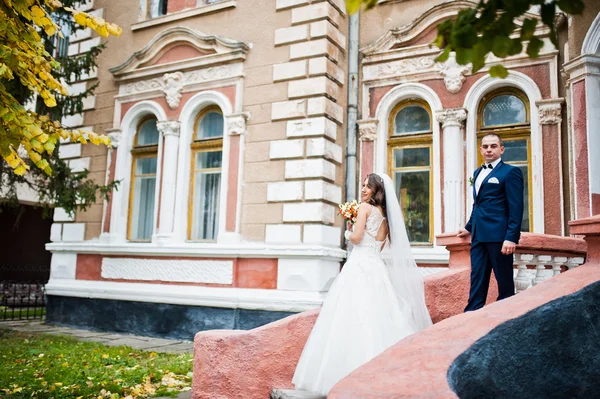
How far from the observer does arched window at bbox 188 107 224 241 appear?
10422 millimetres

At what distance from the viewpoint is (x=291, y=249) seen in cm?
890

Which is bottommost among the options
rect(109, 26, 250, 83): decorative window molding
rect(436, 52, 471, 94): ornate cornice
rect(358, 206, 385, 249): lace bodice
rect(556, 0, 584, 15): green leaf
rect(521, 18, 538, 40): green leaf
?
rect(358, 206, 385, 249): lace bodice

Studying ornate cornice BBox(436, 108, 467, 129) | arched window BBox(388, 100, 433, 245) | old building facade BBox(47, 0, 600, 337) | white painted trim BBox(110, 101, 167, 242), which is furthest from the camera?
white painted trim BBox(110, 101, 167, 242)

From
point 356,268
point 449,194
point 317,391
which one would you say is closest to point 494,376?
point 317,391

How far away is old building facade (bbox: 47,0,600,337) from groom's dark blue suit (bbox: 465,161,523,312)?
342cm

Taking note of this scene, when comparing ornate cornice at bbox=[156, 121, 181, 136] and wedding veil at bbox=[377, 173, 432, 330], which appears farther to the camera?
ornate cornice at bbox=[156, 121, 181, 136]

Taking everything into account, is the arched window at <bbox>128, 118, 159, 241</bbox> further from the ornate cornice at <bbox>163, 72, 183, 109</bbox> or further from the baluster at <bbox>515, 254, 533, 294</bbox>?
the baluster at <bbox>515, 254, 533, 294</bbox>

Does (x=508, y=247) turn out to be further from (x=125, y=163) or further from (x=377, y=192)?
(x=125, y=163)

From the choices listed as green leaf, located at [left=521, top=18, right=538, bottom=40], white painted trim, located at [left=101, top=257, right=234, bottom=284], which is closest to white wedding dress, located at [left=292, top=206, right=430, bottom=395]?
green leaf, located at [left=521, top=18, right=538, bottom=40]

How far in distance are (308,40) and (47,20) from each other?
181 inches

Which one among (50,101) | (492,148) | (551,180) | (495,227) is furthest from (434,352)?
(551,180)

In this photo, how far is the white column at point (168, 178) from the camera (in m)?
10.4

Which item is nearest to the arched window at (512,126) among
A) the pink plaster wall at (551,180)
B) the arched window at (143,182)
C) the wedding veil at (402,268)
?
the pink plaster wall at (551,180)

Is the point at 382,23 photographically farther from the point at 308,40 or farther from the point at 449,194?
the point at 449,194
